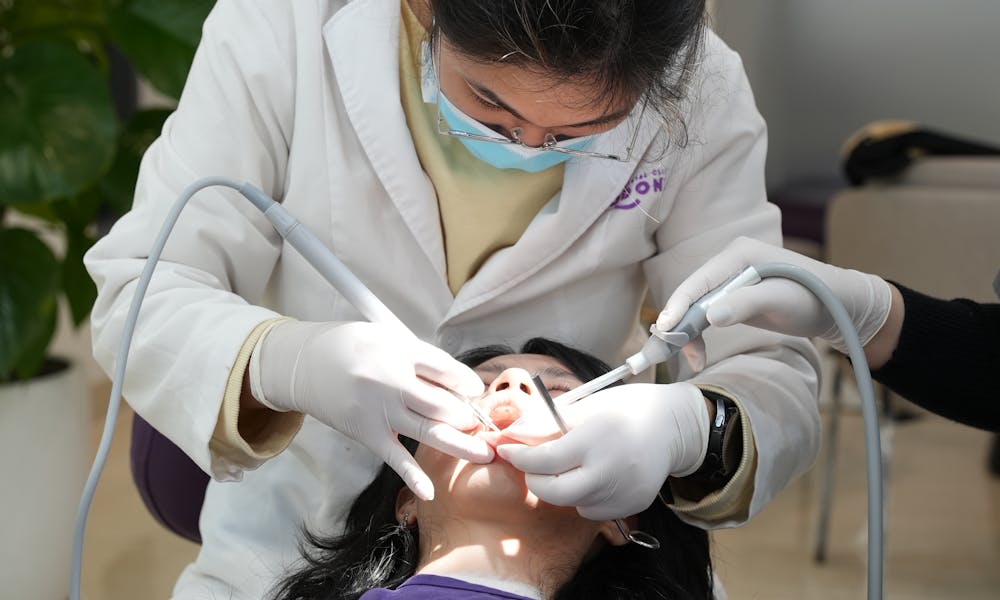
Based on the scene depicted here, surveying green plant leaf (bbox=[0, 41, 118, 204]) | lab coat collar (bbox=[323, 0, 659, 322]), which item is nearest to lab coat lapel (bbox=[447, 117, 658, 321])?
lab coat collar (bbox=[323, 0, 659, 322])

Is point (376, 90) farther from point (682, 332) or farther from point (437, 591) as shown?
point (437, 591)

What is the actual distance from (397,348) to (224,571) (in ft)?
1.62

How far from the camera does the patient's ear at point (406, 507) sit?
1.37 meters

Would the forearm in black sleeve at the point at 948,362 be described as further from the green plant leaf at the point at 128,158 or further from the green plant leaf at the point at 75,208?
the green plant leaf at the point at 75,208

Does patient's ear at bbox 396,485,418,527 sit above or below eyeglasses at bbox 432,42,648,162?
below

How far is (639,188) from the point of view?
1.41 meters

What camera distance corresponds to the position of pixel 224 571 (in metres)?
1.44

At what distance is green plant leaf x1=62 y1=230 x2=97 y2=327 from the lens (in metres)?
2.29

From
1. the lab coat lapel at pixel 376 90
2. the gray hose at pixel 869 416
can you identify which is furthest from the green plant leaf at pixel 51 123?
the gray hose at pixel 869 416

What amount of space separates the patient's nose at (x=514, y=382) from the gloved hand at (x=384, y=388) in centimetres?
8

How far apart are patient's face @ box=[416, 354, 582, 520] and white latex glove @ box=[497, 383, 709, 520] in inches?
1.8

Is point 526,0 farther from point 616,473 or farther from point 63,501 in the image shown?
point 63,501

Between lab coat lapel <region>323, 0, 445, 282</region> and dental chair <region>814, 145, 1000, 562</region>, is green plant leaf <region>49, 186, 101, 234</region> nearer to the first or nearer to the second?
lab coat lapel <region>323, 0, 445, 282</region>

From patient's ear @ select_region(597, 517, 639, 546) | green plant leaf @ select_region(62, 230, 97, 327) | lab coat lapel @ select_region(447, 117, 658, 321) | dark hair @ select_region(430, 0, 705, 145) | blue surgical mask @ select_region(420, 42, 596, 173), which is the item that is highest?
dark hair @ select_region(430, 0, 705, 145)
